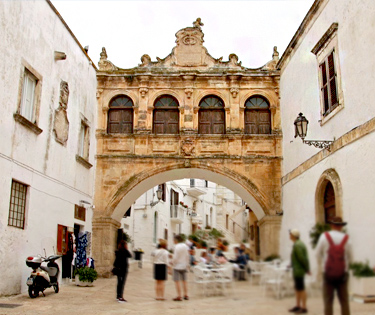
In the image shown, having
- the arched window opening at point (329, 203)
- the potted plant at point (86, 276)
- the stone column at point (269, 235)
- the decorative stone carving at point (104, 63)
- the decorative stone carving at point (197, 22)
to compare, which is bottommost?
the potted plant at point (86, 276)

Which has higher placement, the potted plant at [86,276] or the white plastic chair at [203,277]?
the white plastic chair at [203,277]

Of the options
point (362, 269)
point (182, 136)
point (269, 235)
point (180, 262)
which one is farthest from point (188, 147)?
point (362, 269)

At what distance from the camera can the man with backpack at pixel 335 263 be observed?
83.2 inches

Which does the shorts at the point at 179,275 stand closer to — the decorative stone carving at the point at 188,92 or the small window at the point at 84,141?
the small window at the point at 84,141

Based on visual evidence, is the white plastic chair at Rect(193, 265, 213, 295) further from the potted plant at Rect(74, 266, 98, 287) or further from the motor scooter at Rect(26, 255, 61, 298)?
the motor scooter at Rect(26, 255, 61, 298)

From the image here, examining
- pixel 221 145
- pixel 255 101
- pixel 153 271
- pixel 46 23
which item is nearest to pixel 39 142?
pixel 46 23

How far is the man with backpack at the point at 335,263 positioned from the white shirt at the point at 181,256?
3.90 ft

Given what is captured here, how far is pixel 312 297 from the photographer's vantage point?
2.17 meters

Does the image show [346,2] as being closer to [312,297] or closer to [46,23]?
[312,297]

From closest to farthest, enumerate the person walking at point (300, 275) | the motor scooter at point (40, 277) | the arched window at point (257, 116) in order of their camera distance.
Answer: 1. the person walking at point (300, 275)
2. the motor scooter at point (40, 277)
3. the arched window at point (257, 116)

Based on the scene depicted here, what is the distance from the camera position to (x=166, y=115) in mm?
21719

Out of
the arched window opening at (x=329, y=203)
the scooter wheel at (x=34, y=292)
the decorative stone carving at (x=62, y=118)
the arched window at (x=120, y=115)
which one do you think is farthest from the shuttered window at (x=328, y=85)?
the arched window at (x=120, y=115)

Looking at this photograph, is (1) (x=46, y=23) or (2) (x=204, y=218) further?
(1) (x=46, y=23)

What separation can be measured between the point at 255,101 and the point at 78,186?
30.4ft
